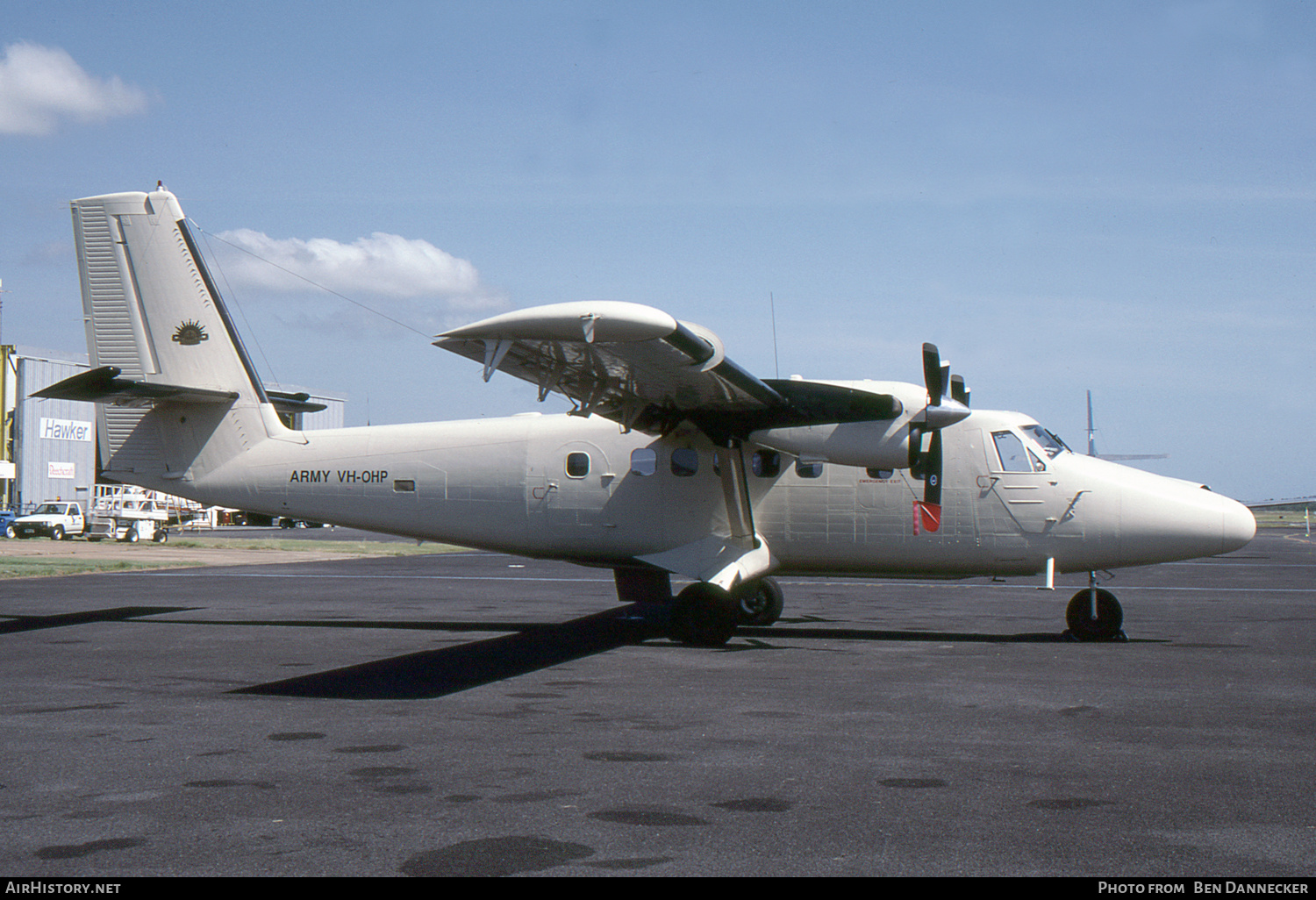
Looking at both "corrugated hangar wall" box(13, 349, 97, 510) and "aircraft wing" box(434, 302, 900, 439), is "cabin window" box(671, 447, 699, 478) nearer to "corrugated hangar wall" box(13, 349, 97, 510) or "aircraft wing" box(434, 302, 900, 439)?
"aircraft wing" box(434, 302, 900, 439)

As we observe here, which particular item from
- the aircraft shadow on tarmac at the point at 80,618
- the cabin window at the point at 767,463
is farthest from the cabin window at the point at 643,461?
the aircraft shadow on tarmac at the point at 80,618

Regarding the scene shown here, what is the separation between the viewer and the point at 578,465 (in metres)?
15.2

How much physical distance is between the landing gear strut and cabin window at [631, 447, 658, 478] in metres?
5.83

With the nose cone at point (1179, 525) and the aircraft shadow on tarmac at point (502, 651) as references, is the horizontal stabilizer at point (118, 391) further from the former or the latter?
the nose cone at point (1179, 525)

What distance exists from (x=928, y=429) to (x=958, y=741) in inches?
237

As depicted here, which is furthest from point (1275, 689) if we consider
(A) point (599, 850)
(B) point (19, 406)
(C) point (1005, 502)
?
(B) point (19, 406)

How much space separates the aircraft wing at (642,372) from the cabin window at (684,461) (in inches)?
17.2

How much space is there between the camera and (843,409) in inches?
516

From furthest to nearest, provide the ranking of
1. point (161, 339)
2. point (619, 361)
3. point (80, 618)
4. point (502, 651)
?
point (161, 339) → point (80, 618) → point (502, 651) → point (619, 361)

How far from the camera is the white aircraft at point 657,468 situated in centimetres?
1314

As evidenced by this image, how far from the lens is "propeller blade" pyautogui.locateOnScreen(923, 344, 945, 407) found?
→ 13.0 m

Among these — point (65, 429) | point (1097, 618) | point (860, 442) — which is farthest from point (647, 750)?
point (65, 429)

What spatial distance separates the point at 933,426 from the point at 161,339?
1139cm

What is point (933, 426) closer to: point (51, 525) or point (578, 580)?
point (578, 580)
